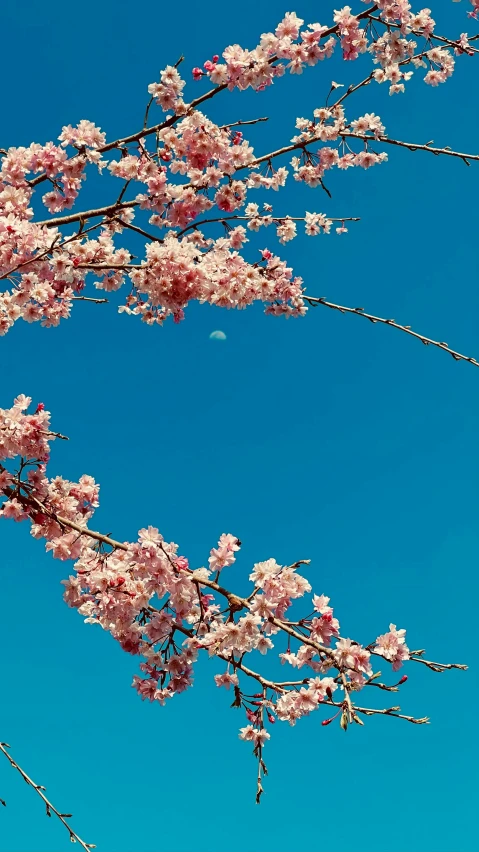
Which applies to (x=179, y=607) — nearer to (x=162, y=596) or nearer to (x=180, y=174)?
(x=162, y=596)

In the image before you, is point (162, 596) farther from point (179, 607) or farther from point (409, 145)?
point (409, 145)

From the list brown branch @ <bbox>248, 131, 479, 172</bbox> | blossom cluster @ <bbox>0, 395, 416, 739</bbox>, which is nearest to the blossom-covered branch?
blossom cluster @ <bbox>0, 395, 416, 739</bbox>

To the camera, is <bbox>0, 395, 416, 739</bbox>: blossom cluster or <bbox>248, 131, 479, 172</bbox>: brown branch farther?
<bbox>248, 131, 479, 172</bbox>: brown branch

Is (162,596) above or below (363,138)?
below

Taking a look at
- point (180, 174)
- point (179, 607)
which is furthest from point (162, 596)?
point (180, 174)

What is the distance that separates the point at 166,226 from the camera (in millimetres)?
7289

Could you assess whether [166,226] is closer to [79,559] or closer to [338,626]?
[79,559]

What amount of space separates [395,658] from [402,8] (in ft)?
19.8

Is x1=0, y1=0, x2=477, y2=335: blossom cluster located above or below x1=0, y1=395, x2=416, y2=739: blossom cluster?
above

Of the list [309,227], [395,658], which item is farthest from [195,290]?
[309,227]

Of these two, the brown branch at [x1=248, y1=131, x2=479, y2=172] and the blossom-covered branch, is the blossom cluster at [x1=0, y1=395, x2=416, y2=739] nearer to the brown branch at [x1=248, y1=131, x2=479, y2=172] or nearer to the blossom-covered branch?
the blossom-covered branch

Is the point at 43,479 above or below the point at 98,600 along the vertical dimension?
above

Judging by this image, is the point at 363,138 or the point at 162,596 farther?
the point at 363,138

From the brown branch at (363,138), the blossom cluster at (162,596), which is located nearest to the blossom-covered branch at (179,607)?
the blossom cluster at (162,596)
